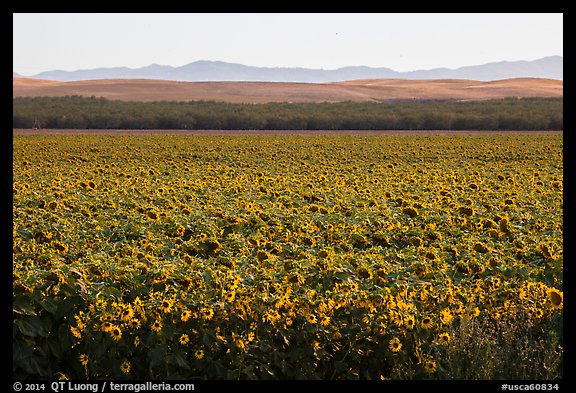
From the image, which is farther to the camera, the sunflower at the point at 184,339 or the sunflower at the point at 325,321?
the sunflower at the point at 325,321

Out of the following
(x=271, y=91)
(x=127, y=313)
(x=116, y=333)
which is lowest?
(x=116, y=333)

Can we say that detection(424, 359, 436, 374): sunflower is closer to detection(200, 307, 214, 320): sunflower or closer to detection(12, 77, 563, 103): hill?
detection(200, 307, 214, 320): sunflower

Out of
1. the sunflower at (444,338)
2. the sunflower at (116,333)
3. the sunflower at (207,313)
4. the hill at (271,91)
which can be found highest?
the hill at (271,91)

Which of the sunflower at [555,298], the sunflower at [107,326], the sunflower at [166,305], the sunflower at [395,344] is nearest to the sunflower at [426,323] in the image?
the sunflower at [395,344]

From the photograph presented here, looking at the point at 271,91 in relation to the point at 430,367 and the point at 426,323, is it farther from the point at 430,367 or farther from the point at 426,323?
the point at 430,367

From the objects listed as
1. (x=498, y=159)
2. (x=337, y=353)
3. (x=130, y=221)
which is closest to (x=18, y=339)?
(x=337, y=353)

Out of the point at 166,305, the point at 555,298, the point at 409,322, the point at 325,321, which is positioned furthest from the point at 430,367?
the point at 166,305

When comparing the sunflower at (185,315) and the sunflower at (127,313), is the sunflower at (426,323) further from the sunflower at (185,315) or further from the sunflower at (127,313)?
the sunflower at (127,313)

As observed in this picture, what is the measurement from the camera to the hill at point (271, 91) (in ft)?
403

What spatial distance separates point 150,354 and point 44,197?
5472 mm

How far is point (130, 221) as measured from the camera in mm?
8617

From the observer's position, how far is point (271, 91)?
137 metres
